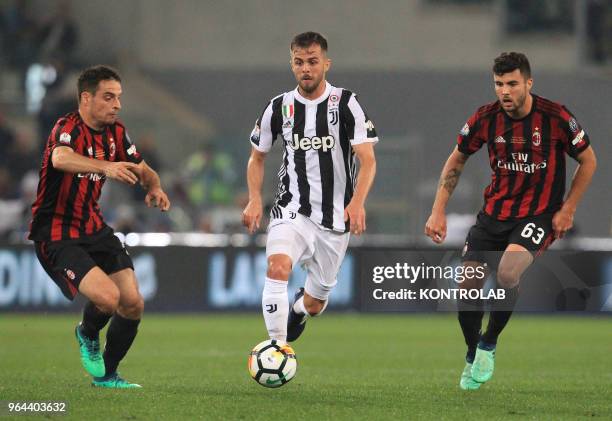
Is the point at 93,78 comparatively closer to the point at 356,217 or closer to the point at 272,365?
the point at 356,217

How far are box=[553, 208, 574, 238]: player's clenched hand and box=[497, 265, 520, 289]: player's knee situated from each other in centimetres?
36

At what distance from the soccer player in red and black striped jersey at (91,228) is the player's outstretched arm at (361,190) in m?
1.13

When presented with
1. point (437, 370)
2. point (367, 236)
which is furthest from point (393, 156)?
point (437, 370)

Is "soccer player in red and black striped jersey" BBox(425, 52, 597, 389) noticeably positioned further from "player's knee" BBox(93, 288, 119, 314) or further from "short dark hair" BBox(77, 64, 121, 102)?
"short dark hair" BBox(77, 64, 121, 102)

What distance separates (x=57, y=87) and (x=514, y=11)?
8.45 meters

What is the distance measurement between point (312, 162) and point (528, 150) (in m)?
1.30

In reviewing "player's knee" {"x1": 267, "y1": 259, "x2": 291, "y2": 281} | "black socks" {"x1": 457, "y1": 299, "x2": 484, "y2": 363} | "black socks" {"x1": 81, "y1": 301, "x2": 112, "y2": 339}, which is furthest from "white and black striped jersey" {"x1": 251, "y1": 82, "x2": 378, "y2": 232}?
"black socks" {"x1": 81, "y1": 301, "x2": 112, "y2": 339}

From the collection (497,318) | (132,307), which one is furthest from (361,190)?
(132,307)

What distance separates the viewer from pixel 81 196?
24.0 feet

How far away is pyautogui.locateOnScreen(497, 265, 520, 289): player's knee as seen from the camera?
7.46 metres

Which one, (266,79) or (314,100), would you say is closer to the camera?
(314,100)

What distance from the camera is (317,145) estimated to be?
7.54m

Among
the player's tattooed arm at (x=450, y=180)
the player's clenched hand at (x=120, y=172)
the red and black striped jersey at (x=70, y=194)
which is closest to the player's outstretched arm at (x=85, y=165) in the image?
the player's clenched hand at (x=120, y=172)

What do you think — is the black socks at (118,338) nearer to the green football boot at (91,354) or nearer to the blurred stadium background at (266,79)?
the green football boot at (91,354)
